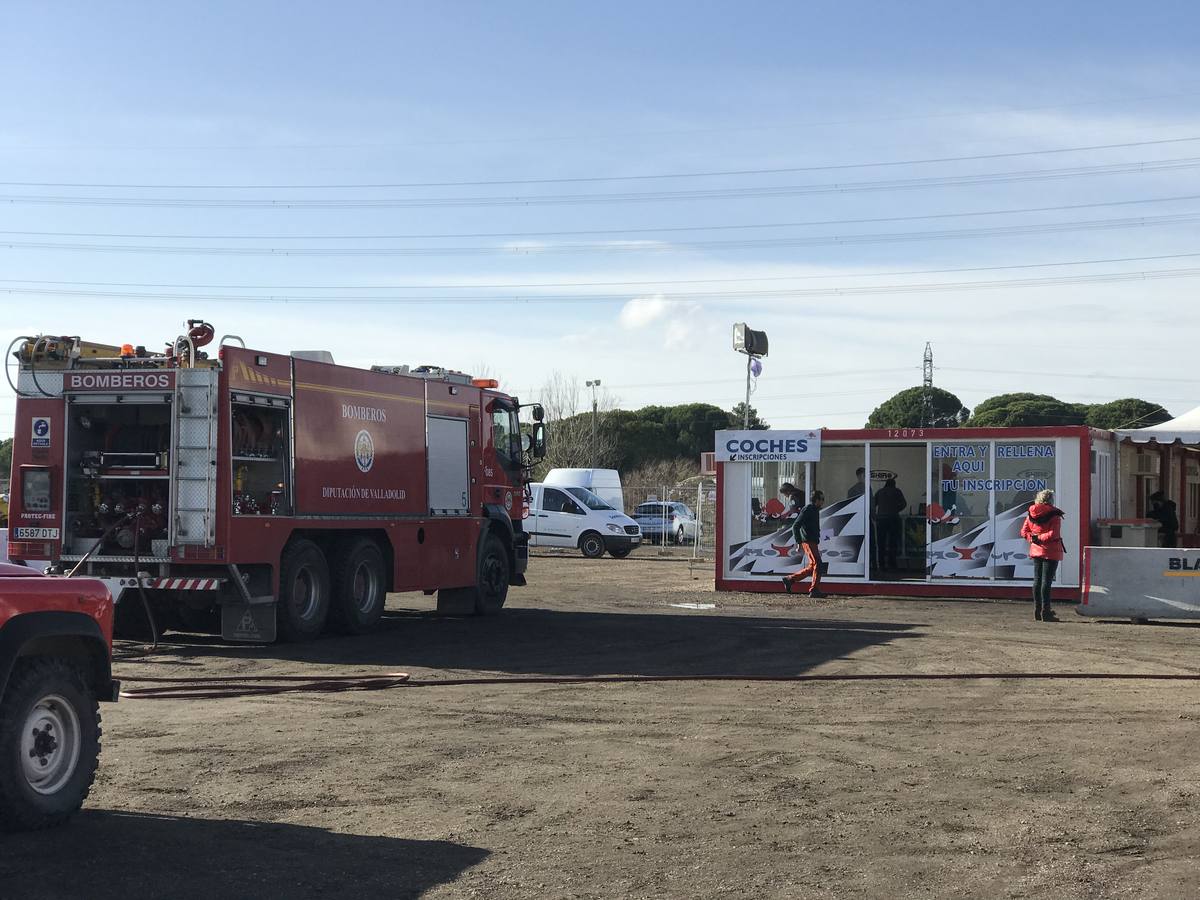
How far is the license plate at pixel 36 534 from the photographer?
14.9 meters

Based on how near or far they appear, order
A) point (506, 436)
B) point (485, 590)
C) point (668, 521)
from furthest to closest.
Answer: point (668, 521), point (506, 436), point (485, 590)

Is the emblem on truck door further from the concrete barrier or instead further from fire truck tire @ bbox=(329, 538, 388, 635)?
the concrete barrier

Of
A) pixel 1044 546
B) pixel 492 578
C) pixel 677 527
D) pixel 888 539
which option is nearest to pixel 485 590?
pixel 492 578

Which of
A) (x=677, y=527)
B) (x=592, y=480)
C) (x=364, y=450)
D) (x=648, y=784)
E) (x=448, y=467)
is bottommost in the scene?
(x=648, y=784)

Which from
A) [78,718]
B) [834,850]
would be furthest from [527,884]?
[78,718]

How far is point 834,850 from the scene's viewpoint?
6.50 metres

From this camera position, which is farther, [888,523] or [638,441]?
[638,441]

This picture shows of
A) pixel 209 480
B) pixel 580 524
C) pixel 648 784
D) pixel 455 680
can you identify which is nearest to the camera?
pixel 648 784

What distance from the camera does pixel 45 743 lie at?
6758mm

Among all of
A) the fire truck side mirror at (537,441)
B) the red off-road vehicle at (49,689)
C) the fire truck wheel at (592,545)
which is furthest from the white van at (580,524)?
the red off-road vehicle at (49,689)

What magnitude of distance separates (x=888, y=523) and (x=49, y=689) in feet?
62.8

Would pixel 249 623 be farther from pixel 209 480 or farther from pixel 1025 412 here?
pixel 1025 412

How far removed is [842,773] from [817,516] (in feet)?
46.8

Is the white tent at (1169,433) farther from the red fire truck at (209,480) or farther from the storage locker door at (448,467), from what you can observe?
the red fire truck at (209,480)
